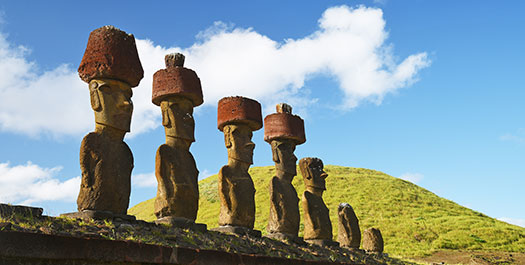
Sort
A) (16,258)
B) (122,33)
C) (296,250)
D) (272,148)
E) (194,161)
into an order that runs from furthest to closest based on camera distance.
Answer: (272,148) → (296,250) → (194,161) → (122,33) → (16,258)

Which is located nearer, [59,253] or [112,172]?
[59,253]

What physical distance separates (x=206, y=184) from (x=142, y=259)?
3244 centimetres

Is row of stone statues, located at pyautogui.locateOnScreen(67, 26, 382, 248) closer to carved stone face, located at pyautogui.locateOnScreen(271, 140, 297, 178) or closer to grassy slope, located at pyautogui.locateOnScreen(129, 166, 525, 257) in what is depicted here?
carved stone face, located at pyautogui.locateOnScreen(271, 140, 297, 178)

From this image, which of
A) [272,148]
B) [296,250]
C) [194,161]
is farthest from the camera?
[272,148]

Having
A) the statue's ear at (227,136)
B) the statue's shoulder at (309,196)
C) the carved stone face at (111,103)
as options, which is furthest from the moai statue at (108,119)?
the statue's shoulder at (309,196)

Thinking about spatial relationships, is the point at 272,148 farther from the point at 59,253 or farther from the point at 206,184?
the point at 206,184

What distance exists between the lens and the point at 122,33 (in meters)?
7.62

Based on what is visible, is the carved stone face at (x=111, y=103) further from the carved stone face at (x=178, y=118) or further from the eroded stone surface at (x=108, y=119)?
the carved stone face at (x=178, y=118)

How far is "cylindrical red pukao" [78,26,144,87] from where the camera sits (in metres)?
7.23

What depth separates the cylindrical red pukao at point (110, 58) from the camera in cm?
723

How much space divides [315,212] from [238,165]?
2.57m

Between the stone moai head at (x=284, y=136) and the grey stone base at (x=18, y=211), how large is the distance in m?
5.62

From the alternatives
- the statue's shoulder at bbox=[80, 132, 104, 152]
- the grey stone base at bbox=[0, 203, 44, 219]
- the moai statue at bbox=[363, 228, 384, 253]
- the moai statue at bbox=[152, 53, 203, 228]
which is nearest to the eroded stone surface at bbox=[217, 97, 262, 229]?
the moai statue at bbox=[152, 53, 203, 228]

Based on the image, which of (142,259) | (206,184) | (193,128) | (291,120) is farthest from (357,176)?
(142,259)
